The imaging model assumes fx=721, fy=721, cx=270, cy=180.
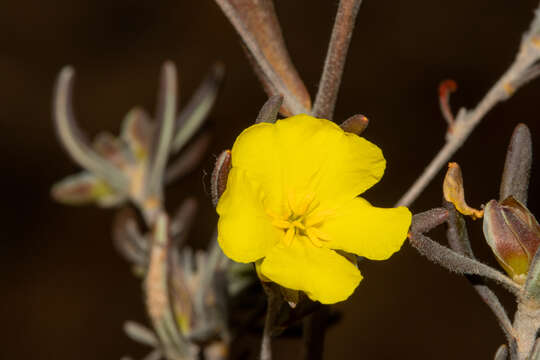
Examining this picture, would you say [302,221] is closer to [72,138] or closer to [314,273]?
[314,273]

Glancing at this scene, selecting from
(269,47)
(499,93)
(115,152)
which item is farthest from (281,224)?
(115,152)

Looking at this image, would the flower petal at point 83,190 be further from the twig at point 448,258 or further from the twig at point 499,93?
the twig at point 448,258

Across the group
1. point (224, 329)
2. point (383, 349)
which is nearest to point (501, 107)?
point (383, 349)

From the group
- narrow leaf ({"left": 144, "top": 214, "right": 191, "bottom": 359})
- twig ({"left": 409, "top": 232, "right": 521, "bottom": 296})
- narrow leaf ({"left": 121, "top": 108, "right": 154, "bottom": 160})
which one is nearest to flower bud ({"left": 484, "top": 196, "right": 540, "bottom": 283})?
twig ({"left": 409, "top": 232, "right": 521, "bottom": 296})

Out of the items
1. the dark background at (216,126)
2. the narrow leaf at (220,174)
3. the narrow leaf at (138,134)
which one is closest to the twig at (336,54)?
the narrow leaf at (220,174)

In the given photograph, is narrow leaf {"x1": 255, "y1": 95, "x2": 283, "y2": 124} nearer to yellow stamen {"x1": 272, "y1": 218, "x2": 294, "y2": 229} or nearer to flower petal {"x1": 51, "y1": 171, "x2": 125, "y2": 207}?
yellow stamen {"x1": 272, "y1": 218, "x2": 294, "y2": 229}

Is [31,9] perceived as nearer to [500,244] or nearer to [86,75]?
[86,75]
